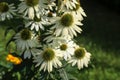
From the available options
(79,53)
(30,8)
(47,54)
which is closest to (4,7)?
(30,8)

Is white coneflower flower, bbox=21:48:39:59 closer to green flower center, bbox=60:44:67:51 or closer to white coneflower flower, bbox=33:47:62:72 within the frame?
white coneflower flower, bbox=33:47:62:72

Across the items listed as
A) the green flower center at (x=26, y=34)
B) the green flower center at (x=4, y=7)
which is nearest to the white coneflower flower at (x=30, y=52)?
the green flower center at (x=26, y=34)

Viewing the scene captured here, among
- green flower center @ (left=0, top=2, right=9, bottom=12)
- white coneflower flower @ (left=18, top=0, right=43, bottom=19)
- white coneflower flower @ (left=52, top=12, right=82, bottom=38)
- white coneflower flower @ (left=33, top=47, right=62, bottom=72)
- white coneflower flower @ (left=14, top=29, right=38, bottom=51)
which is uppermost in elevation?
white coneflower flower @ (left=18, top=0, right=43, bottom=19)

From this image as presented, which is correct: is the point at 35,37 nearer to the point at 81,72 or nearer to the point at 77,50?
the point at 77,50

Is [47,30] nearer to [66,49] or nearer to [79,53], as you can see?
[66,49]

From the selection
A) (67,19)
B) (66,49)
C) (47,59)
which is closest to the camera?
(67,19)

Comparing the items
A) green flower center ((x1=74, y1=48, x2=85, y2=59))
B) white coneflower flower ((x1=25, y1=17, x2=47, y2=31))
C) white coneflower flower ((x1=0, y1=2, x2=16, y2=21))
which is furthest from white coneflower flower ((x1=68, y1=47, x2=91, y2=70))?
white coneflower flower ((x1=0, y1=2, x2=16, y2=21))

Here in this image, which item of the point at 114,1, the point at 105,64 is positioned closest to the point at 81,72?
the point at 105,64
